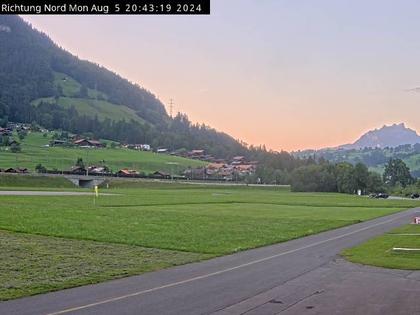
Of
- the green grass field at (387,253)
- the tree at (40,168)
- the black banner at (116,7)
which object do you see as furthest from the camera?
the tree at (40,168)

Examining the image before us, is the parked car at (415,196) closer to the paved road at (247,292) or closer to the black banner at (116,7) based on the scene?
the paved road at (247,292)

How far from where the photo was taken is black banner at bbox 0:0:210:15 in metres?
14.7

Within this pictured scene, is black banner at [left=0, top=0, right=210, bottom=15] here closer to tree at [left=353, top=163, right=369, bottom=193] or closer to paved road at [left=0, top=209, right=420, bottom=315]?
paved road at [left=0, top=209, right=420, bottom=315]

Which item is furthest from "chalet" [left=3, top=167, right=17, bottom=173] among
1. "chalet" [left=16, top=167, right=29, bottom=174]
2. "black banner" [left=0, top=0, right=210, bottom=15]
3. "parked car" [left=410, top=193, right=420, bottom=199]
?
"black banner" [left=0, top=0, right=210, bottom=15]

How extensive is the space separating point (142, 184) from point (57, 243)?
4903 inches

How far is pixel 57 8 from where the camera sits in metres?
14.8

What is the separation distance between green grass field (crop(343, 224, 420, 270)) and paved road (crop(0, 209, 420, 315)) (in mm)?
1400

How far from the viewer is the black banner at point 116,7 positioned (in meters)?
14.7

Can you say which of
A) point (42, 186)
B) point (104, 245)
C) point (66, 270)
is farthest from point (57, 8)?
point (42, 186)

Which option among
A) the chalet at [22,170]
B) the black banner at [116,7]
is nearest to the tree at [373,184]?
the chalet at [22,170]

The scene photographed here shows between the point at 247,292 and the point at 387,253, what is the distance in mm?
12594

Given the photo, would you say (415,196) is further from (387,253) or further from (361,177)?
(387,253)

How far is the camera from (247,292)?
52.6 ft

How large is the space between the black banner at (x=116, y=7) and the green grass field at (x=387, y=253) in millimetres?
12896
